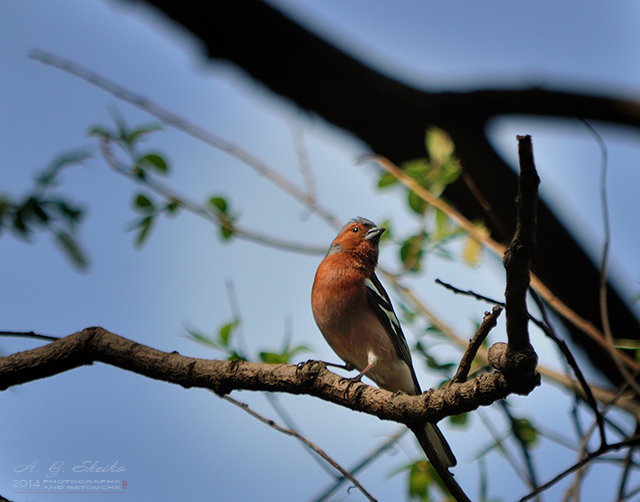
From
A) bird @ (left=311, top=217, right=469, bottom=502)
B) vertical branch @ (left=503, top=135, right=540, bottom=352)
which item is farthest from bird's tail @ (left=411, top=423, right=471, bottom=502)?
vertical branch @ (left=503, top=135, right=540, bottom=352)

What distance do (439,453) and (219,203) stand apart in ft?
7.85

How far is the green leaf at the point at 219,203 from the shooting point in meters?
4.99

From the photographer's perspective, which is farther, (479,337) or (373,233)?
(373,233)

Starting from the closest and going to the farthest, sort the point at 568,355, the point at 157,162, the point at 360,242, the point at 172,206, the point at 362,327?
the point at 568,355
the point at 157,162
the point at 172,206
the point at 362,327
the point at 360,242

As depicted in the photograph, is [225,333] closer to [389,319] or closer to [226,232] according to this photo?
[226,232]

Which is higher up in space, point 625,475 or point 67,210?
point 67,210

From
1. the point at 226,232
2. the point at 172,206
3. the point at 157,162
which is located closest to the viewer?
the point at 157,162

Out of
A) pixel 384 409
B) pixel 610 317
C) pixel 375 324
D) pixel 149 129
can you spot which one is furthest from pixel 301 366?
pixel 610 317

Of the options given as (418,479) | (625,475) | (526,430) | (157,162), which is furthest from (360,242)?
(625,475)

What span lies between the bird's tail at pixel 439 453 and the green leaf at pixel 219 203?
2.20 m

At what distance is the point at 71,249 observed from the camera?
404 cm

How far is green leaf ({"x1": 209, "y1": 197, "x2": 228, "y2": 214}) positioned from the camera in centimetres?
499

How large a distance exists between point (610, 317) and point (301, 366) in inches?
216

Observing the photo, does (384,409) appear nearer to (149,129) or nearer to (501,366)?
(501,366)
